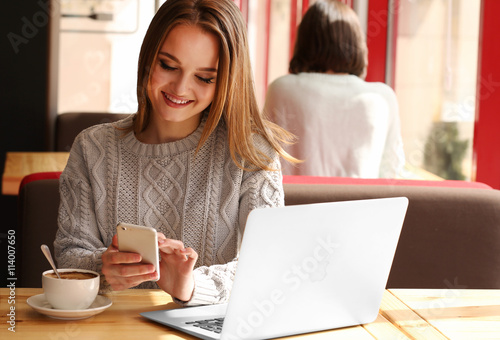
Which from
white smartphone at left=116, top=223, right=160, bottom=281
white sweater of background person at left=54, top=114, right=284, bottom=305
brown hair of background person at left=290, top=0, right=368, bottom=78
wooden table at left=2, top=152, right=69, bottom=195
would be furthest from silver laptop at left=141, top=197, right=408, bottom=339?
brown hair of background person at left=290, top=0, right=368, bottom=78

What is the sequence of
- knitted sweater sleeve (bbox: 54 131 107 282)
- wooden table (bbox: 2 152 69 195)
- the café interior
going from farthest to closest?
wooden table (bbox: 2 152 69 195), knitted sweater sleeve (bbox: 54 131 107 282), the café interior

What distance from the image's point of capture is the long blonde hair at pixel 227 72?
1468 mm

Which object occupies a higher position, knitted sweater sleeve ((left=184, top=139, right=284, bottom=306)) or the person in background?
the person in background

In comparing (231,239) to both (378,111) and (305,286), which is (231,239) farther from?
(378,111)

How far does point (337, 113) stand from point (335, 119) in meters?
0.03

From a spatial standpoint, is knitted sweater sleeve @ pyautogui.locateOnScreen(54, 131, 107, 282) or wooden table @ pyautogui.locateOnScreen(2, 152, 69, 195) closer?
knitted sweater sleeve @ pyautogui.locateOnScreen(54, 131, 107, 282)

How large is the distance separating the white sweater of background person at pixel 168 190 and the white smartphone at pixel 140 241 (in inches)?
16.5

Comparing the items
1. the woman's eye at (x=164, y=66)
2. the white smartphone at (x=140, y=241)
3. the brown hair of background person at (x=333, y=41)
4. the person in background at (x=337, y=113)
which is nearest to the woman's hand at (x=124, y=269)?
the white smartphone at (x=140, y=241)

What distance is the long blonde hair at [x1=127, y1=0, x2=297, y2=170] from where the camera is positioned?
57.8 inches

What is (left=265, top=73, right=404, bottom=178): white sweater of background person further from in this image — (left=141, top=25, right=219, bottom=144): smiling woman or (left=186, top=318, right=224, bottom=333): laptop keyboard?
(left=186, top=318, right=224, bottom=333): laptop keyboard

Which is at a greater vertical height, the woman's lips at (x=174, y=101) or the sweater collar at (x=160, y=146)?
the woman's lips at (x=174, y=101)

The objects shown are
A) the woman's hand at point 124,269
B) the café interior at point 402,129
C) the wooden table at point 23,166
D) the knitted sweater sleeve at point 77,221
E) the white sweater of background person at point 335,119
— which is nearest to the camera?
the woman's hand at point 124,269

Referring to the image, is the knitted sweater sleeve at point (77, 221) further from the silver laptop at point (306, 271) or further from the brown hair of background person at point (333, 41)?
the brown hair of background person at point (333, 41)

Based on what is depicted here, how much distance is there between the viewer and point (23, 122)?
452cm
